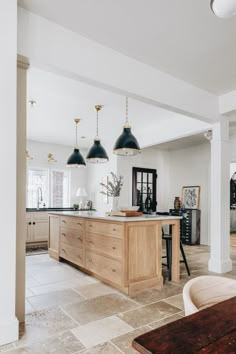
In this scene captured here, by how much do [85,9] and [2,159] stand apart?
154 cm

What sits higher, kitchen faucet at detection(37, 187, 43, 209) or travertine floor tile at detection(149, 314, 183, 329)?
kitchen faucet at detection(37, 187, 43, 209)

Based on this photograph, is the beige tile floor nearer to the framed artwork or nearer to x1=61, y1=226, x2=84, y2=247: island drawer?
x1=61, y1=226, x2=84, y2=247: island drawer

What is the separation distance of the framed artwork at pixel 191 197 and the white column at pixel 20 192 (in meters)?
5.88

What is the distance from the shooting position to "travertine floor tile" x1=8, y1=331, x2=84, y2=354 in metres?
2.03

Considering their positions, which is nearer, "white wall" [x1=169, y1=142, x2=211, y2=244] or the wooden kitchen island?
the wooden kitchen island

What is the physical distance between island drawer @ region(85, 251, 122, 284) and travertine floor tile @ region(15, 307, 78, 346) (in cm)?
84

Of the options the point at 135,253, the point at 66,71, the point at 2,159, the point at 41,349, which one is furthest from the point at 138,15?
the point at 41,349

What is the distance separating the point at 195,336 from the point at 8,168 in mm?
1791

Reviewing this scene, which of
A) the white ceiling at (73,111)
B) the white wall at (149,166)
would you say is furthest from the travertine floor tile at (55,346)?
the white wall at (149,166)

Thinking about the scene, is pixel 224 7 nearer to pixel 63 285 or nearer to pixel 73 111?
pixel 63 285

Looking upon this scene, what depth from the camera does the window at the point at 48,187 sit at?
24.3 ft

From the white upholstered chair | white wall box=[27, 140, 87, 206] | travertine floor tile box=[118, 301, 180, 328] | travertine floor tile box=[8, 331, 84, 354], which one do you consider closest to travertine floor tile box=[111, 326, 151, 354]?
travertine floor tile box=[118, 301, 180, 328]

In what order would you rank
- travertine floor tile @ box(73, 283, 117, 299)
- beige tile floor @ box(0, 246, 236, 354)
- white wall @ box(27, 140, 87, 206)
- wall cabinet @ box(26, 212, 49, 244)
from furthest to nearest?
1. white wall @ box(27, 140, 87, 206)
2. wall cabinet @ box(26, 212, 49, 244)
3. travertine floor tile @ box(73, 283, 117, 299)
4. beige tile floor @ box(0, 246, 236, 354)

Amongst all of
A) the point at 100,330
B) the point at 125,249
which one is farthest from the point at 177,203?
the point at 100,330
